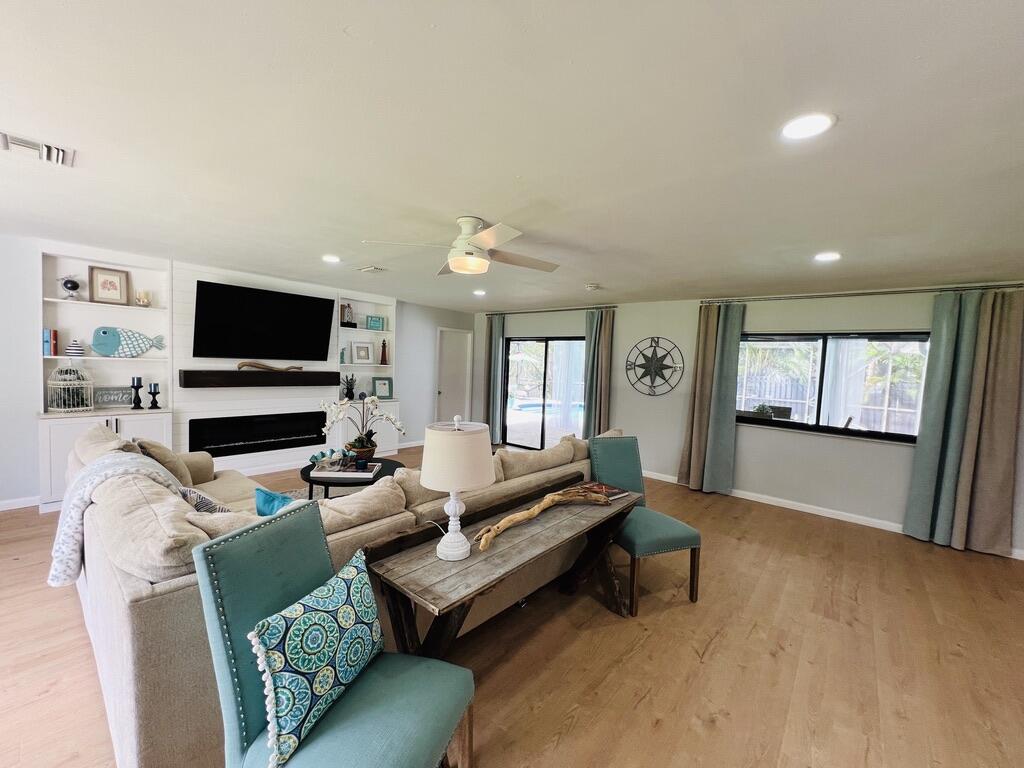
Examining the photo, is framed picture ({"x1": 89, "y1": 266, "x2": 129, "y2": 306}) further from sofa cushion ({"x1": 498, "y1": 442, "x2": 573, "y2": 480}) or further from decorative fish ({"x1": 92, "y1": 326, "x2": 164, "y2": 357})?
sofa cushion ({"x1": 498, "y1": 442, "x2": 573, "y2": 480})

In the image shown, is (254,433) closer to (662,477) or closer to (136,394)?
(136,394)

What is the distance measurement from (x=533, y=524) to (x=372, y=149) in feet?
6.18

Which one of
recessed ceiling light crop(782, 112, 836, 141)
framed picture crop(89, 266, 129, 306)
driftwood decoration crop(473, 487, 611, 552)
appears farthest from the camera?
framed picture crop(89, 266, 129, 306)

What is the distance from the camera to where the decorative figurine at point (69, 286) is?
3729mm

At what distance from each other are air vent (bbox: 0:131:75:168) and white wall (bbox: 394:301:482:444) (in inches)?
175

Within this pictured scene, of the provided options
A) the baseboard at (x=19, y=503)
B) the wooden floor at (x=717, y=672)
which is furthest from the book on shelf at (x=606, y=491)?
the baseboard at (x=19, y=503)

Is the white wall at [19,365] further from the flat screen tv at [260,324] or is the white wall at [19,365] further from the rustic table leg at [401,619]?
the rustic table leg at [401,619]

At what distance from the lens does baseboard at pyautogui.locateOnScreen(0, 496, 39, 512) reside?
3.59m

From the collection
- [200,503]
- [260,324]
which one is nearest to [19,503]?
[260,324]

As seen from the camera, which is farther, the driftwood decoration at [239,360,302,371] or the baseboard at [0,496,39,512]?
the driftwood decoration at [239,360,302,371]

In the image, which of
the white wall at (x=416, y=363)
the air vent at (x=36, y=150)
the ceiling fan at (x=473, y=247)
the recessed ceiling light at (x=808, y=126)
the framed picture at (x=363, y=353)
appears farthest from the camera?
the white wall at (x=416, y=363)

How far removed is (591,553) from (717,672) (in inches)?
32.9

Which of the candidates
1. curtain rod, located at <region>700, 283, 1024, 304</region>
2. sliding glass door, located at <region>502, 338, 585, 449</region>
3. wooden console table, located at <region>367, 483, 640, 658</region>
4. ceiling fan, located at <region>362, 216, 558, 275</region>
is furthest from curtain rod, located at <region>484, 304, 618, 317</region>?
wooden console table, located at <region>367, 483, 640, 658</region>

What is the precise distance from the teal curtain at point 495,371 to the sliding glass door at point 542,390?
0.10 m
